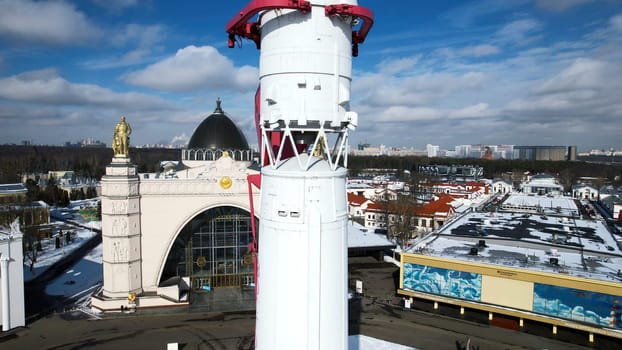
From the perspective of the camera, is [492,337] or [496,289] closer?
[492,337]

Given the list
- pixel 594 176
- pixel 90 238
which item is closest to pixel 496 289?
pixel 90 238

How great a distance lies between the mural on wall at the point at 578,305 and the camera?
72.9 feet

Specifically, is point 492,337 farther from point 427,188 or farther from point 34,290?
point 427,188

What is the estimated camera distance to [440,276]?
26.7m

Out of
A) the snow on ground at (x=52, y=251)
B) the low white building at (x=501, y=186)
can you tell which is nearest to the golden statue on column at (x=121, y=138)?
the snow on ground at (x=52, y=251)

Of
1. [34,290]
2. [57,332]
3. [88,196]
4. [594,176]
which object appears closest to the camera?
[57,332]

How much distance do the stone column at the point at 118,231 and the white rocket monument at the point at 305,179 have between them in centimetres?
2031

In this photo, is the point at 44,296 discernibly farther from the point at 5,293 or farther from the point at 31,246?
the point at 31,246

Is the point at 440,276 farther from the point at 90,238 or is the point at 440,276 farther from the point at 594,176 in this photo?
the point at 594,176

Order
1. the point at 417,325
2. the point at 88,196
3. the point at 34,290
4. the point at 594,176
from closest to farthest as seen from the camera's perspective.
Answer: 1. the point at 417,325
2. the point at 34,290
3. the point at 88,196
4. the point at 594,176

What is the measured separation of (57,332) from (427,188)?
70342mm

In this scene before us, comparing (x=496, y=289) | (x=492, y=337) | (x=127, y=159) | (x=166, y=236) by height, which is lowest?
(x=492, y=337)

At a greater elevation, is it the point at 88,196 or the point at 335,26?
the point at 335,26

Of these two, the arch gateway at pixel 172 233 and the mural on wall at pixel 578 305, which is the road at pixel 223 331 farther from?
the arch gateway at pixel 172 233
